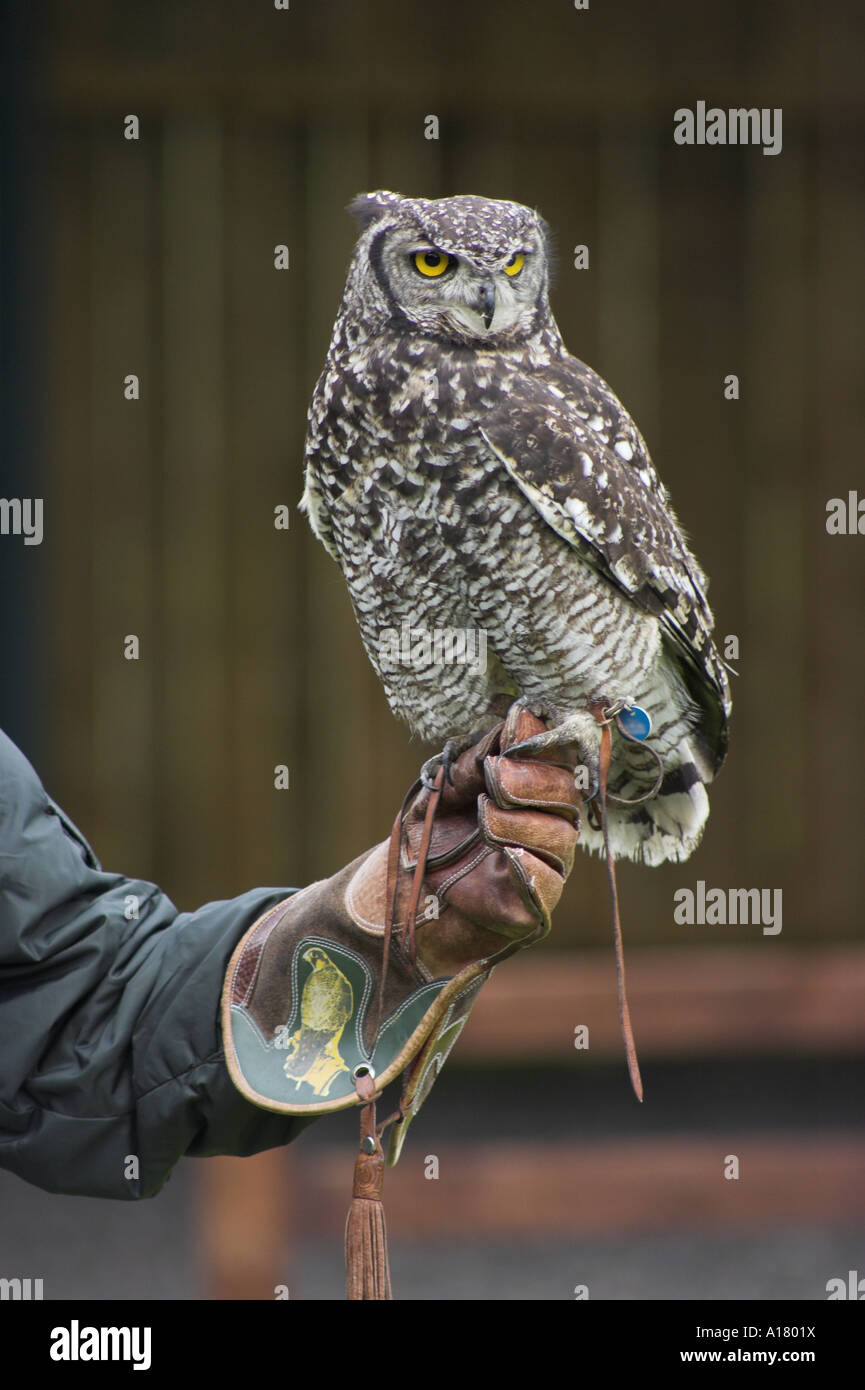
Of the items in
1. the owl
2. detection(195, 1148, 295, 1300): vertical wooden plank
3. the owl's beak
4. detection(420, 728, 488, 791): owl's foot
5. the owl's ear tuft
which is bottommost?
detection(195, 1148, 295, 1300): vertical wooden plank

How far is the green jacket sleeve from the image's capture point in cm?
210

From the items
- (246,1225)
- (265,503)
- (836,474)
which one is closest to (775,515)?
(836,474)

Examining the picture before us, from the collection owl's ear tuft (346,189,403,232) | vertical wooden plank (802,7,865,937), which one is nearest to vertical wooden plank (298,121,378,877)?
vertical wooden plank (802,7,865,937)

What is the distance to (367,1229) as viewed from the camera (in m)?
1.98

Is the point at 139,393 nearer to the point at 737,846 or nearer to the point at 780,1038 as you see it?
the point at 737,846

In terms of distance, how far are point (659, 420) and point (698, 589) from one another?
1802 millimetres

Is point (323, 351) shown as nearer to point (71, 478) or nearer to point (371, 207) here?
point (71, 478)

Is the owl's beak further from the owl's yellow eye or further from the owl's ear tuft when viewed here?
the owl's ear tuft

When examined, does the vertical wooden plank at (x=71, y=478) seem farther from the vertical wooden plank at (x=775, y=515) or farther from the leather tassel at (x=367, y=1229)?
the leather tassel at (x=367, y=1229)

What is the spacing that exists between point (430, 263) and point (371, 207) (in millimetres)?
233

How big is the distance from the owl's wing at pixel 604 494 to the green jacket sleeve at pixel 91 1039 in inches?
34.2

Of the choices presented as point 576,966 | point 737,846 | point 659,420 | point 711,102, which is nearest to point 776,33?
point 711,102

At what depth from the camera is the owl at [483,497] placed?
2.33 m

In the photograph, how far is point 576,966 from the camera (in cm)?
425
